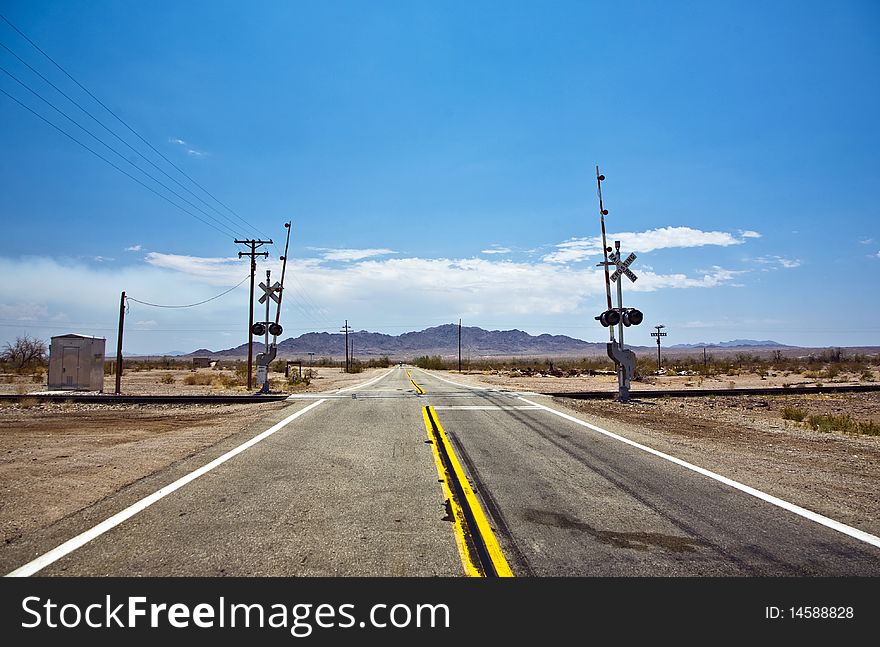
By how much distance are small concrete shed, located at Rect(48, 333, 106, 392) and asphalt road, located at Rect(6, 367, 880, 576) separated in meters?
24.3

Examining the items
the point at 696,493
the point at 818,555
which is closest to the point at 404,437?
the point at 696,493

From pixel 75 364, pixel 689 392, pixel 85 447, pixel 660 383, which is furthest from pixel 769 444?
pixel 660 383

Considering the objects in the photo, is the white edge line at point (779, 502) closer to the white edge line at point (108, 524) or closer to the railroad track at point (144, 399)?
the white edge line at point (108, 524)

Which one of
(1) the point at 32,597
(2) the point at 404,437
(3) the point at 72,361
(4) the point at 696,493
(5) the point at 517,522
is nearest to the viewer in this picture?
(1) the point at 32,597

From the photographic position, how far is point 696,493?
7.36 meters

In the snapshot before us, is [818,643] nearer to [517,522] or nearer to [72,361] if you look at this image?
[517,522]

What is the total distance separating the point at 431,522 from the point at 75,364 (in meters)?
30.8

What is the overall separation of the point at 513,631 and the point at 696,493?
448 centimetres

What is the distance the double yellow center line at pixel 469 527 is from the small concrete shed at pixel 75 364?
27.3 metres

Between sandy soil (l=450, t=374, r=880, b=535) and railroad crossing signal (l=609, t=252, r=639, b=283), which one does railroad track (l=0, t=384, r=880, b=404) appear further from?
railroad crossing signal (l=609, t=252, r=639, b=283)

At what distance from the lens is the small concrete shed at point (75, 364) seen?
30344 mm

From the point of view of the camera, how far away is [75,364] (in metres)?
30.5

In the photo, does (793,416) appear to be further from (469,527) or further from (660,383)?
(660,383)

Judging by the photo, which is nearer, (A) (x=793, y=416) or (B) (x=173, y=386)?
(A) (x=793, y=416)
